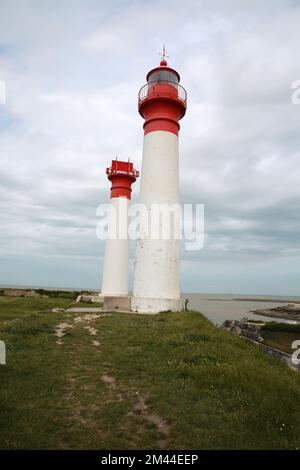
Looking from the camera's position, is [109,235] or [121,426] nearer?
[121,426]

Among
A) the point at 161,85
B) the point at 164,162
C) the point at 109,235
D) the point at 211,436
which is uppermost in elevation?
the point at 161,85

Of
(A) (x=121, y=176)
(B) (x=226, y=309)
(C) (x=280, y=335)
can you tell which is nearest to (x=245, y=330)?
(C) (x=280, y=335)

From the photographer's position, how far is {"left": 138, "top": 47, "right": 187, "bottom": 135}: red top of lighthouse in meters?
18.7

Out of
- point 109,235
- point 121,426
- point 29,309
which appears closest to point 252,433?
point 121,426

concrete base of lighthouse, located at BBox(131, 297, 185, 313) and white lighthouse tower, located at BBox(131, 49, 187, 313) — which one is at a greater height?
white lighthouse tower, located at BBox(131, 49, 187, 313)

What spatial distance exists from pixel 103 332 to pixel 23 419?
22.8 ft

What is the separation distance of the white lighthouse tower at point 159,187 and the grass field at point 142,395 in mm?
6552

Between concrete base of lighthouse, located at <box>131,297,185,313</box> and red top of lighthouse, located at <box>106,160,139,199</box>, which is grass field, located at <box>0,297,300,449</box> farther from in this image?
red top of lighthouse, located at <box>106,160,139,199</box>

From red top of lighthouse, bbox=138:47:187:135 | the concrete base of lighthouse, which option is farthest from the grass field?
red top of lighthouse, bbox=138:47:187:135

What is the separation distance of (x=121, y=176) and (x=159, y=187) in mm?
10396

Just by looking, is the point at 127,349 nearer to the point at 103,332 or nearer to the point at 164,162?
the point at 103,332

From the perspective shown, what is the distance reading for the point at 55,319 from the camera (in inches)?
607

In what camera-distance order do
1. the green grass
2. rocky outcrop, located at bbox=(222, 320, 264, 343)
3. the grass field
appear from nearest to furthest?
the grass field < the green grass < rocky outcrop, located at bbox=(222, 320, 264, 343)

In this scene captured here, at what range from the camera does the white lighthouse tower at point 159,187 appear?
59.7 ft
